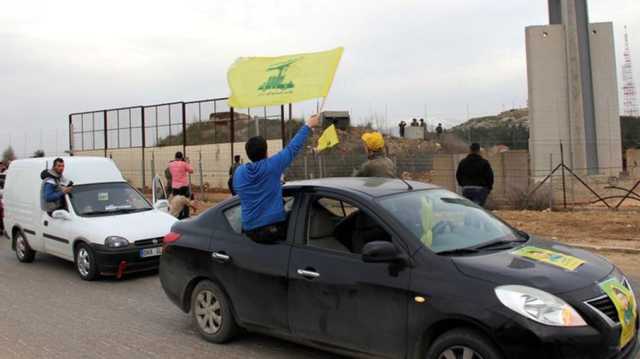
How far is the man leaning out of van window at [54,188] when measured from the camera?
9766mm

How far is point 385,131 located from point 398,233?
95.3 ft

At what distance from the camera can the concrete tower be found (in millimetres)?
22875

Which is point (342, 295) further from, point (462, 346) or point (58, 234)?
point (58, 234)

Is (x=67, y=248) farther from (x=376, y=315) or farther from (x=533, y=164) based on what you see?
(x=533, y=164)

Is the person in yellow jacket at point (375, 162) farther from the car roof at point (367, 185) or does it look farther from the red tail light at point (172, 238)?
the red tail light at point (172, 238)

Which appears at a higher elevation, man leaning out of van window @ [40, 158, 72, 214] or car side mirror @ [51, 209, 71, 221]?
man leaning out of van window @ [40, 158, 72, 214]

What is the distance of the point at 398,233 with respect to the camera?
4340 mm

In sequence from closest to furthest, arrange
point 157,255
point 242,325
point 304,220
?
point 304,220 → point 242,325 → point 157,255

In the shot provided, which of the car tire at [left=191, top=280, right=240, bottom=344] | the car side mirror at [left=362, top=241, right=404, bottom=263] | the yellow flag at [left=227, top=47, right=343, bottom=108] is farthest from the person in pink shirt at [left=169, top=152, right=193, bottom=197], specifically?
the car side mirror at [left=362, top=241, right=404, bottom=263]

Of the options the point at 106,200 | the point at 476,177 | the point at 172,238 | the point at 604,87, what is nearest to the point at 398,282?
the point at 172,238

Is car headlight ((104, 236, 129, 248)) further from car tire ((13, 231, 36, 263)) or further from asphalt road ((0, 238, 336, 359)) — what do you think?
car tire ((13, 231, 36, 263))

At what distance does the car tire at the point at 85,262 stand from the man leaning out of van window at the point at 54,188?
1.13 metres

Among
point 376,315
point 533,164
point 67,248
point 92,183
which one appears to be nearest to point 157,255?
point 67,248

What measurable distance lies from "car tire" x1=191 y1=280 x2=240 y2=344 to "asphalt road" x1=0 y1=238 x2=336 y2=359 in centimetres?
10
